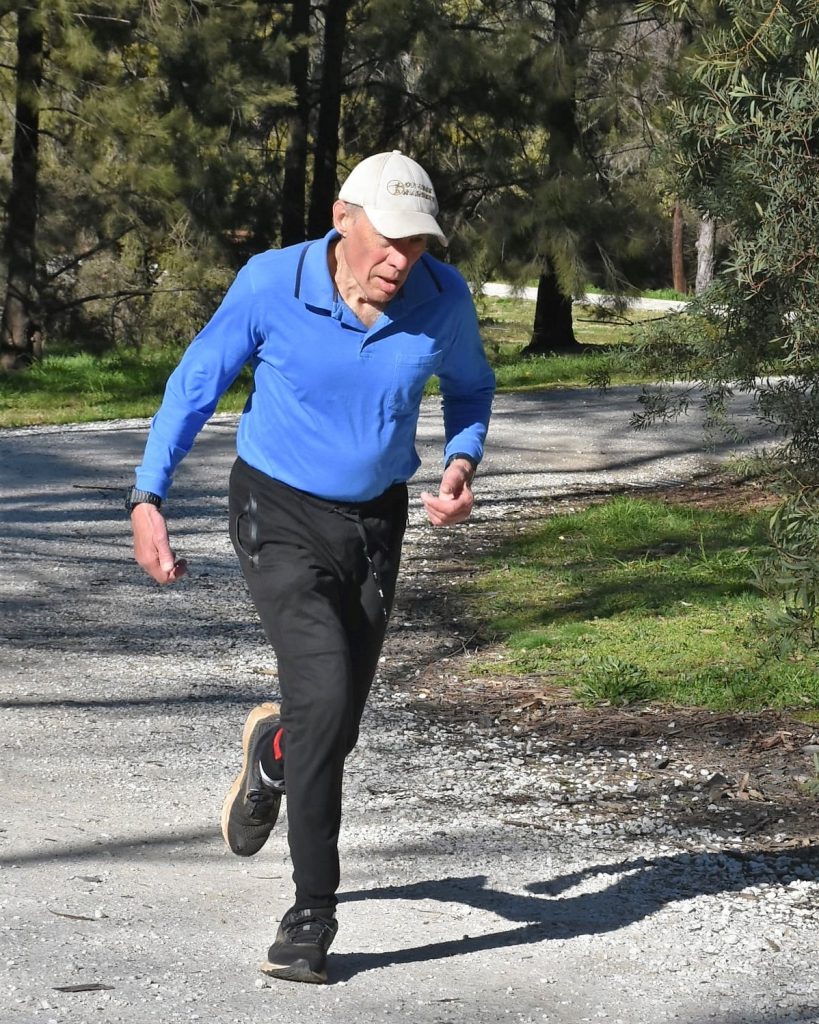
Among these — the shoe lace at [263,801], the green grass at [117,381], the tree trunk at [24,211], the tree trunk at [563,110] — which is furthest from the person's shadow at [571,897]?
the tree trunk at [24,211]

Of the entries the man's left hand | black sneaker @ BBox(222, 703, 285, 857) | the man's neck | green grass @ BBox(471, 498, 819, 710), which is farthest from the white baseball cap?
green grass @ BBox(471, 498, 819, 710)

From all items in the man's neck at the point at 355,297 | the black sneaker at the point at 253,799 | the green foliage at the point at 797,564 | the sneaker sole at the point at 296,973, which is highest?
the man's neck at the point at 355,297

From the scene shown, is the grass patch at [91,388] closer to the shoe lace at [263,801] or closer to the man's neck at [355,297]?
the shoe lace at [263,801]

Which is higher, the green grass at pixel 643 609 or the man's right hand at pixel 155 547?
the man's right hand at pixel 155 547

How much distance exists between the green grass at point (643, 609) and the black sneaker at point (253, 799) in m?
2.30

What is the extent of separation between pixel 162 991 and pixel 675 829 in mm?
2000

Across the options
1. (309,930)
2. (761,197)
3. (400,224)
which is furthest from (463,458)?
(761,197)

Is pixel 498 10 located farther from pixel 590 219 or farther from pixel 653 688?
pixel 653 688

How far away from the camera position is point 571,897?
4266mm

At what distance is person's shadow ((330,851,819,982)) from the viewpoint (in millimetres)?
3811

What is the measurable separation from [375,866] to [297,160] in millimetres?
16617

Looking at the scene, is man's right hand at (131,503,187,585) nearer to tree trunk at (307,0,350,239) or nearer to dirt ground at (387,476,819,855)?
dirt ground at (387,476,819,855)

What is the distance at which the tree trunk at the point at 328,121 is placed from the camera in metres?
19.1

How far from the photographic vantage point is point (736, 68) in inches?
211
